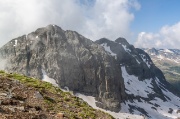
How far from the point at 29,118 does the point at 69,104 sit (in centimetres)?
673

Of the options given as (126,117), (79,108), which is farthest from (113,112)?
(79,108)

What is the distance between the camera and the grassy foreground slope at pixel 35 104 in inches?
700

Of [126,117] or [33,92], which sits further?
[126,117]

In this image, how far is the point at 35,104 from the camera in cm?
2048

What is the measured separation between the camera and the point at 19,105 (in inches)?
747

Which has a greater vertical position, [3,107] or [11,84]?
[11,84]

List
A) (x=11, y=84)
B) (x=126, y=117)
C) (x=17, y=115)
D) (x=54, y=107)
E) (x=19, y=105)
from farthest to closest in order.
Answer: (x=126, y=117) < (x=11, y=84) < (x=54, y=107) < (x=19, y=105) < (x=17, y=115)

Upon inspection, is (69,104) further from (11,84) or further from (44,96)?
(11,84)

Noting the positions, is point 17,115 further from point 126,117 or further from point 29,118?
point 126,117

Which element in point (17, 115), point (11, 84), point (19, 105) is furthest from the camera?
point (11, 84)

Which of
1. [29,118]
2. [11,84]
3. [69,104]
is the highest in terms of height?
[11,84]

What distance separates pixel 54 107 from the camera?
2141 cm

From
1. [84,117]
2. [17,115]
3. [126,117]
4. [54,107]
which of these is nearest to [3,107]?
[17,115]

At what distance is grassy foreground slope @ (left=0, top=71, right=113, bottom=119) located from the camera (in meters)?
17.8
